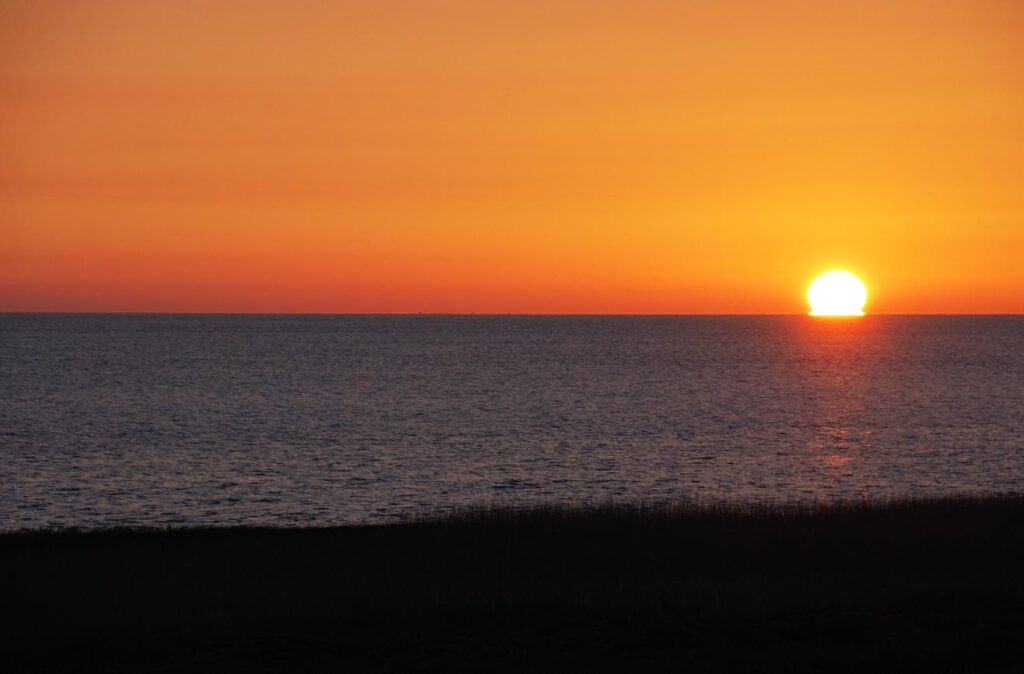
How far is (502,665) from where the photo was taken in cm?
1539

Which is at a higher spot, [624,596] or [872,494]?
[624,596]

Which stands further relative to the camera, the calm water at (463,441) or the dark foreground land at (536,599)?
the calm water at (463,441)

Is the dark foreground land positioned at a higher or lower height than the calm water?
higher

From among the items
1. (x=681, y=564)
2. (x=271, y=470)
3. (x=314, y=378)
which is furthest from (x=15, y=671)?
(x=314, y=378)

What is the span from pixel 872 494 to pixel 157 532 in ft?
100

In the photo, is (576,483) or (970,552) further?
(576,483)

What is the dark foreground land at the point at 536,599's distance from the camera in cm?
1578

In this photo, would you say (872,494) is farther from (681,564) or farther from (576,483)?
(681,564)

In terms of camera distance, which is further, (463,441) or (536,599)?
(463,441)

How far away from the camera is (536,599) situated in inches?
778

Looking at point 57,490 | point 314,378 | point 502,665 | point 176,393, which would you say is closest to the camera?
point 502,665

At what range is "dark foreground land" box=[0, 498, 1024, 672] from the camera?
15.8 meters

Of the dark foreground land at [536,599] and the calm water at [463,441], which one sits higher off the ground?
the dark foreground land at [536,599]

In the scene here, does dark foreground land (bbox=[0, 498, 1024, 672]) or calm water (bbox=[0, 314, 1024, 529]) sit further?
calm water (bbox=[0, 314, 1024, 529])
